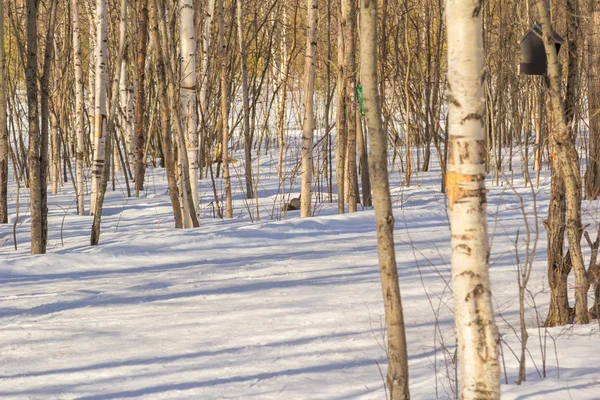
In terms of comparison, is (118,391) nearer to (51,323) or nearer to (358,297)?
(51,323)

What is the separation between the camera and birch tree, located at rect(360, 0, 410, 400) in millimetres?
2801

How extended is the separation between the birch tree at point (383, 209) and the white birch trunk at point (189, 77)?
503 cm

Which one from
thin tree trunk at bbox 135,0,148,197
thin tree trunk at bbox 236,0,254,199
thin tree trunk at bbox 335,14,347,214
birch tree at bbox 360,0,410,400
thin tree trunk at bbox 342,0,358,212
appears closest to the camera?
birch tree at bbox 360,0,410,400

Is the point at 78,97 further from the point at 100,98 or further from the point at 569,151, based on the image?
the point at 569,151

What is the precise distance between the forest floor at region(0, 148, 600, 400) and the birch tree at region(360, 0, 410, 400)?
0.18 metres

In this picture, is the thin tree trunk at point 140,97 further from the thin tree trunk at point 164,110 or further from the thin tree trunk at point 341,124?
the thin tree trunk at point 341,124

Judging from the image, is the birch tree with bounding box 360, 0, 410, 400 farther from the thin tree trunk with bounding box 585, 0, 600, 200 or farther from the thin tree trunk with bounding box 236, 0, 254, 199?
the thin tree trunk with bounding box 236, 0, 254, 199

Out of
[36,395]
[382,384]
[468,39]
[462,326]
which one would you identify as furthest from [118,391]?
[468,39]

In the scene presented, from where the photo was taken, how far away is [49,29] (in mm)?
6215

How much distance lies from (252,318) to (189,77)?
3.92 m

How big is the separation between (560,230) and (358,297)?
153 cm

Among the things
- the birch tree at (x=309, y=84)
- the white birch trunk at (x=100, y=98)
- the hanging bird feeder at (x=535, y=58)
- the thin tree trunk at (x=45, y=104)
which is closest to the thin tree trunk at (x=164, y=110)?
the white birch trunk at (x=100, y=98)

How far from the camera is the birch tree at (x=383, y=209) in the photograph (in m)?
2.80

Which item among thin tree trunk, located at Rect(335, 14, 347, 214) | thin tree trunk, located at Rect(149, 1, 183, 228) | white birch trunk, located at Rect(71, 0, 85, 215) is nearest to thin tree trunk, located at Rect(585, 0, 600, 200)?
thin tree trunk, located at Rect(335, 14, 347, 214)
